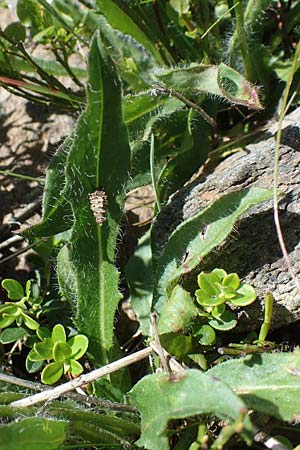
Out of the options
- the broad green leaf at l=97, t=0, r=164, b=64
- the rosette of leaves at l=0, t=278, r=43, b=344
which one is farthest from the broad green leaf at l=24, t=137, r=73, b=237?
the broad green leaf at l=97, t=0, r=164, b=64

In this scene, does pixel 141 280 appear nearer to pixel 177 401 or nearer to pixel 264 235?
pixel 264 235

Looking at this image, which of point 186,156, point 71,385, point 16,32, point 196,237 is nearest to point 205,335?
point 196,237

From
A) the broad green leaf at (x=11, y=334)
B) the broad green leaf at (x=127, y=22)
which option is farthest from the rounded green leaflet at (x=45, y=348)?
the broad green leaf at (x=127, y=22)

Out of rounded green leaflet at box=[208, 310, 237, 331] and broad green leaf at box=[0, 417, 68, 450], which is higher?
broad green leaf at box=[0, 417, 68, 450]

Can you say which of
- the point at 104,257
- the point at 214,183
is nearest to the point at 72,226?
the point at 104,257

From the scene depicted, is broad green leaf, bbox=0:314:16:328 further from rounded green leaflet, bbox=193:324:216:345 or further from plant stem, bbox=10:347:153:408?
rounded green leaflet, bbox=193:324:216:345
